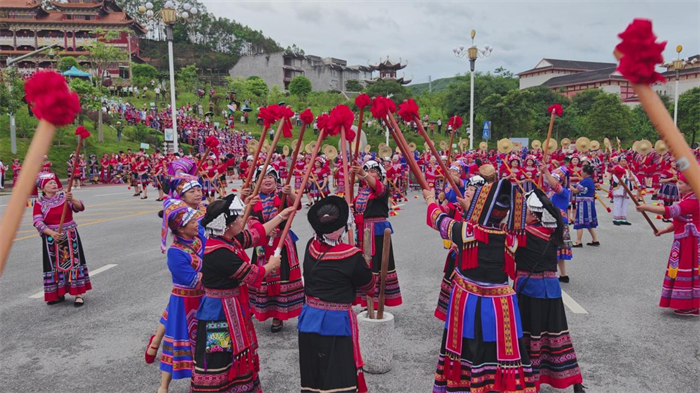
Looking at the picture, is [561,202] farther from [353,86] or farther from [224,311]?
[353,86]

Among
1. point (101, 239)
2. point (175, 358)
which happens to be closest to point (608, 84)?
point (101, 239)

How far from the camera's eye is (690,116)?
44.7 metres

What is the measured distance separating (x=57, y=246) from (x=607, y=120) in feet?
166

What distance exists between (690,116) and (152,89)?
5736cm

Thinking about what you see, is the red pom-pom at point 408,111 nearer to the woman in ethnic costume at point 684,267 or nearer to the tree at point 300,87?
the woman in ethnic costume at point 684,267

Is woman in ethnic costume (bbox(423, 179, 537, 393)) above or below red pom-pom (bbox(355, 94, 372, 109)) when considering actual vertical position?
below

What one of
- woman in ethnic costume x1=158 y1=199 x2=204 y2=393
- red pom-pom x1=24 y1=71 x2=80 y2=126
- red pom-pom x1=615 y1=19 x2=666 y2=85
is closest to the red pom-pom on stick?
woman in ethnic costume x1=158 y1=199 x2=204 y2=393

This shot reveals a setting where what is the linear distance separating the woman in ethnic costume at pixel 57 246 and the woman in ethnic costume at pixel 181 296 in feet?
11.3

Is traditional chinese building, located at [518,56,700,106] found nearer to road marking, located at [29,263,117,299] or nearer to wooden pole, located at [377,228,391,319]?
road marking, located at [29,263,117,299]

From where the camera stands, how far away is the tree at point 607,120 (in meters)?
47.7

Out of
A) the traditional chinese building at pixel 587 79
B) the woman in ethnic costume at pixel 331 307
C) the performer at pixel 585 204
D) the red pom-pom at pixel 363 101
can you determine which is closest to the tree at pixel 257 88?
the traditional chinese building at pixel 587 79

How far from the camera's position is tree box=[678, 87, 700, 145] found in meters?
44.2

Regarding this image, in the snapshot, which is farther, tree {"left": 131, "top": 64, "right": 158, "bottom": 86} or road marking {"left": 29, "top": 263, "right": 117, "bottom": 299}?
tree {"left": 131, "top": 64, "right": 158, "bottom": 86}

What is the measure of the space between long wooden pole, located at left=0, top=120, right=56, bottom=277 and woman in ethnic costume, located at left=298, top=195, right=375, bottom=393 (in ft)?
6.94
